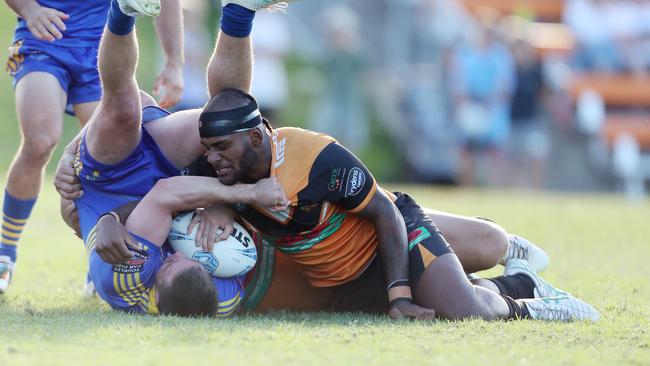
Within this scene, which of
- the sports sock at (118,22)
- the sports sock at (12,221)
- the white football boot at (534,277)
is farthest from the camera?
the sports sock at (12,221)

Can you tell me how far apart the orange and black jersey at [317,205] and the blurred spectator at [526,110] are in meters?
11.6

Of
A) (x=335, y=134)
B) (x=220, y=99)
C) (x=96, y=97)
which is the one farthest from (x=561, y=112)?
(x=220, y=99)

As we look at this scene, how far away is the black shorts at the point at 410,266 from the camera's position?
6254 mm

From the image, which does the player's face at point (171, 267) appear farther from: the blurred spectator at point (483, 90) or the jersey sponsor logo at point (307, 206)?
the blurred spectator at point (483, 90)

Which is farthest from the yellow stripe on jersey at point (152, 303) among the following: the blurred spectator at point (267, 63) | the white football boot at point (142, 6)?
the blurred spectator at point (267, 63)

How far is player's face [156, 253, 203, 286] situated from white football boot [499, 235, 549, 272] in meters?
2.16

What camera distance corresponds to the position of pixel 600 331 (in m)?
5.86

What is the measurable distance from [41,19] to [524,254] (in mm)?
3528

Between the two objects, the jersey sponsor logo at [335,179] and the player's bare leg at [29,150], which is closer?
the jersey sponsor logo at [335,179]

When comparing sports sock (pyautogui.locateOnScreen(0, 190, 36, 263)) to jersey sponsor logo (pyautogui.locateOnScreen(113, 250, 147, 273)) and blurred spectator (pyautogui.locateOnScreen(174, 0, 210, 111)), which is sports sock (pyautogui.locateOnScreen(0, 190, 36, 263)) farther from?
blurred spectator (pyautogui.locateOnScreen(174, 0, 210, 111))

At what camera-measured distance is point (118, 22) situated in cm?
589

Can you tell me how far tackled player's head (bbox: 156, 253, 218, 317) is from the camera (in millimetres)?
5898

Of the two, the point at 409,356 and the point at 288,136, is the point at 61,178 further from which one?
the point at 409,356

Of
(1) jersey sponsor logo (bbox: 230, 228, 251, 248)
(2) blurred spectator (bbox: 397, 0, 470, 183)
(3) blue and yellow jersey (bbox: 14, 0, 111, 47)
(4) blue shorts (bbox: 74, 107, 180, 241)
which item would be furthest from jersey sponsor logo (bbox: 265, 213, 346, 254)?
(2) blurred spectator (bbox: 397, 0, 470, 183)
